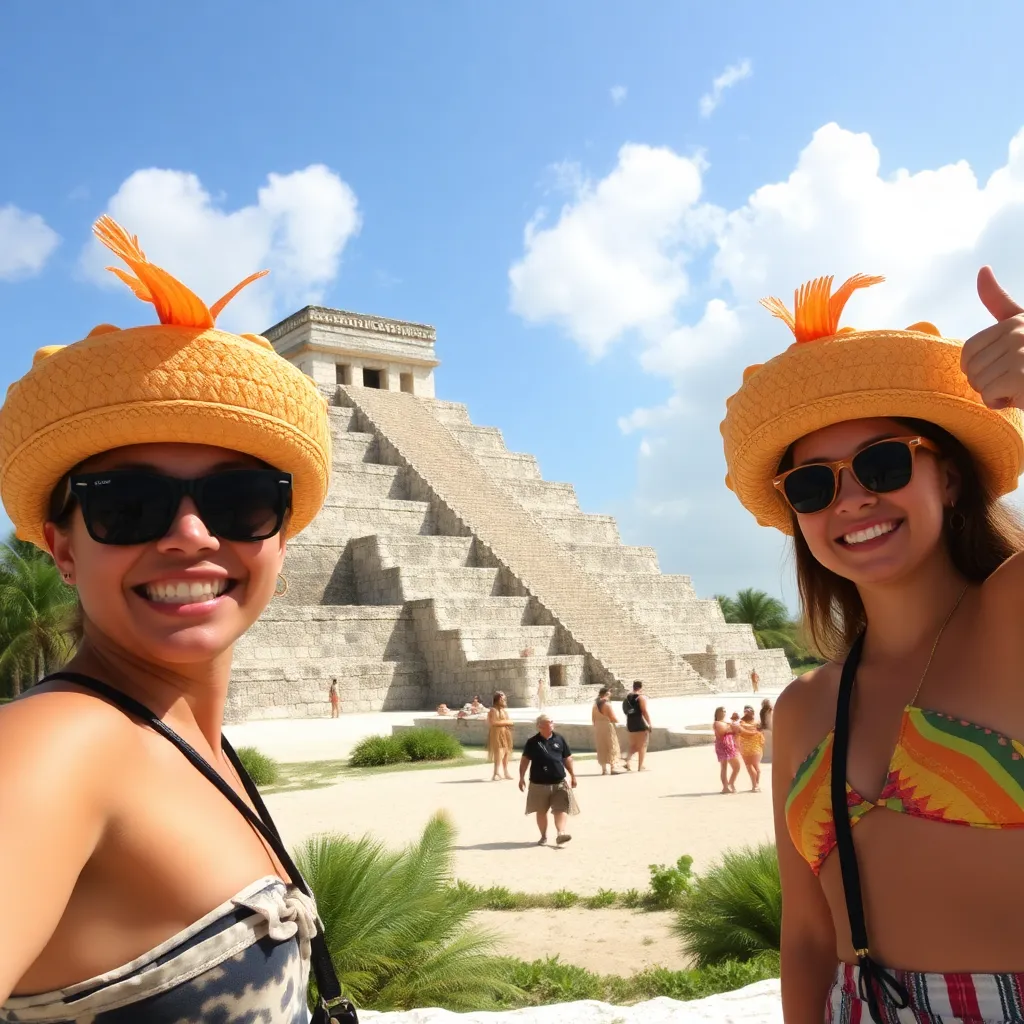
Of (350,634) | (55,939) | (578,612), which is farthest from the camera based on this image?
(578,612)

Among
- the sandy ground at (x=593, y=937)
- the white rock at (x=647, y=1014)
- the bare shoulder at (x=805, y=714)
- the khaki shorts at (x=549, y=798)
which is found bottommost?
the sandy ground at (x=593, y=937)

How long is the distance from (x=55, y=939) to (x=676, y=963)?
16.5 ft

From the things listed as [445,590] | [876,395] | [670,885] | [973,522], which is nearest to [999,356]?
[876,395]

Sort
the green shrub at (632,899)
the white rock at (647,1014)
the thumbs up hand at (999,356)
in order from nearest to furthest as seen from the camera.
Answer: the thumbs up hand at (999,356) < the white rock at (647,1014) < the green shrub at (632,899)

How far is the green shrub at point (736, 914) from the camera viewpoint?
5.31 meters

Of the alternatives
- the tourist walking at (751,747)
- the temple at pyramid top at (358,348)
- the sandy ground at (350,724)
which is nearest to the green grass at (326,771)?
the sandy ground at (350,724)

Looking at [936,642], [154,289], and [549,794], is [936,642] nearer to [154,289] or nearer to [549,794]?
[154,289]

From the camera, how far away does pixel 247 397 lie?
1.74 meters

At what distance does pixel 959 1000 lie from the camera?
1.62m

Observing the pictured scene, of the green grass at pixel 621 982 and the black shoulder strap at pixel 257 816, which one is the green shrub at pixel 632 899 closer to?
the green grass at pixel 621 982

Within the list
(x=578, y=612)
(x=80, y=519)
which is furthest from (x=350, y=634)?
(x=80, y=519)

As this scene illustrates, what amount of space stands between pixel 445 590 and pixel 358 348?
552 inches

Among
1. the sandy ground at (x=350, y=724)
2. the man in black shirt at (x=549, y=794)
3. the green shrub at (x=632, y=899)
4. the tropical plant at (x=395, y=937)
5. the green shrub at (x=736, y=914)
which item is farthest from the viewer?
the sandy ground at (x=350, y=724)

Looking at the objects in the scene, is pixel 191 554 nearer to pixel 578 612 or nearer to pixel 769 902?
pixel 769 902
